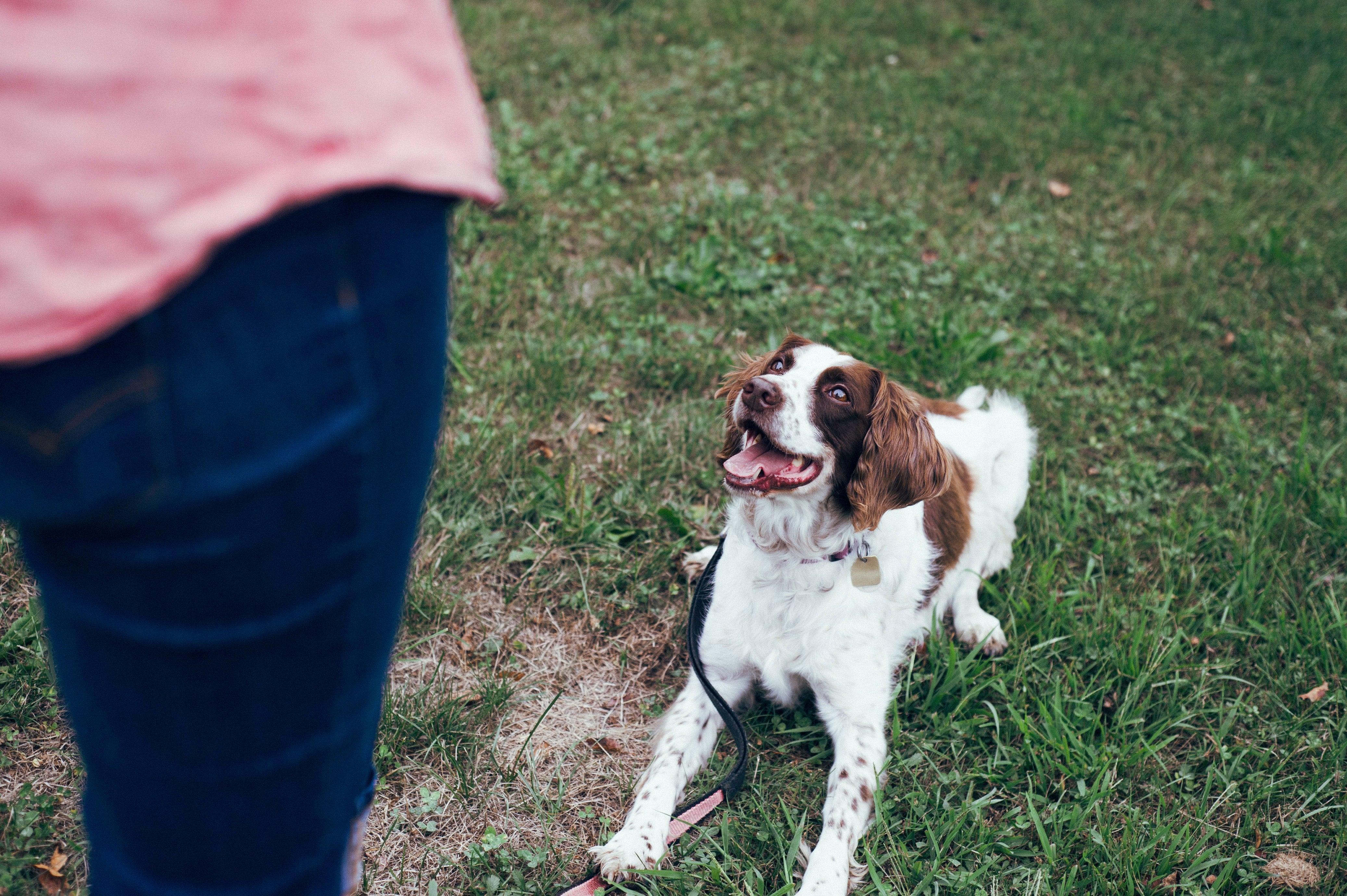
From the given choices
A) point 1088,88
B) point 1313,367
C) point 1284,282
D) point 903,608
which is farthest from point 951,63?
point 903,608

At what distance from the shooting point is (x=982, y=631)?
2910mm

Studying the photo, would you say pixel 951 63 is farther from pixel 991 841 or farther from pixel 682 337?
pixel 991 841

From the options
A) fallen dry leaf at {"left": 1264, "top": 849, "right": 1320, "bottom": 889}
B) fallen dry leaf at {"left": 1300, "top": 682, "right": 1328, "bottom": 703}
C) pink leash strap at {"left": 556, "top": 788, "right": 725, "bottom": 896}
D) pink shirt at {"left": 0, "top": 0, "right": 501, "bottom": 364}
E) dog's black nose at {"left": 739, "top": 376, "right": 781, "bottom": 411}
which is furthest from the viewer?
fallen dry leaf at {"left": 1300, "top": 682, "right": 1328, "bottom": 703}

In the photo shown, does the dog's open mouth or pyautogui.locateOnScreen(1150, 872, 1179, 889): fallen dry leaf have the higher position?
the dog's open mouth

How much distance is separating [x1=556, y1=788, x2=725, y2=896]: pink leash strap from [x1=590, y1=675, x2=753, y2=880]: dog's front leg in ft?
0.07

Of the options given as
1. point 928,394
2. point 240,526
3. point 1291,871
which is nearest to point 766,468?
point 928,394

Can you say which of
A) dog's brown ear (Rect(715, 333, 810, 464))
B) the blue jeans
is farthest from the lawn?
the blue jeans

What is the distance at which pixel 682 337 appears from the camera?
3855mm

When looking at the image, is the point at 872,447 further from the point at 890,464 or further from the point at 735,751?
the point at 735,751

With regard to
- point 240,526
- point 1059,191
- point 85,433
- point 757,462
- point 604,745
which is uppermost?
point 85,433

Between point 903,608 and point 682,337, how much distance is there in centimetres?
161

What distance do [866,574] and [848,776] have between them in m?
0.55

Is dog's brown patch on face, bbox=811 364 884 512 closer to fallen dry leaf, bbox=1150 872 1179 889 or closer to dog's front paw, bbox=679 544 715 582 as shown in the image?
dog's front paw, bbox=679 544 715 582

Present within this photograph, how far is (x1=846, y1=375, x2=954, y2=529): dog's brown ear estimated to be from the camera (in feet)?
8.22
